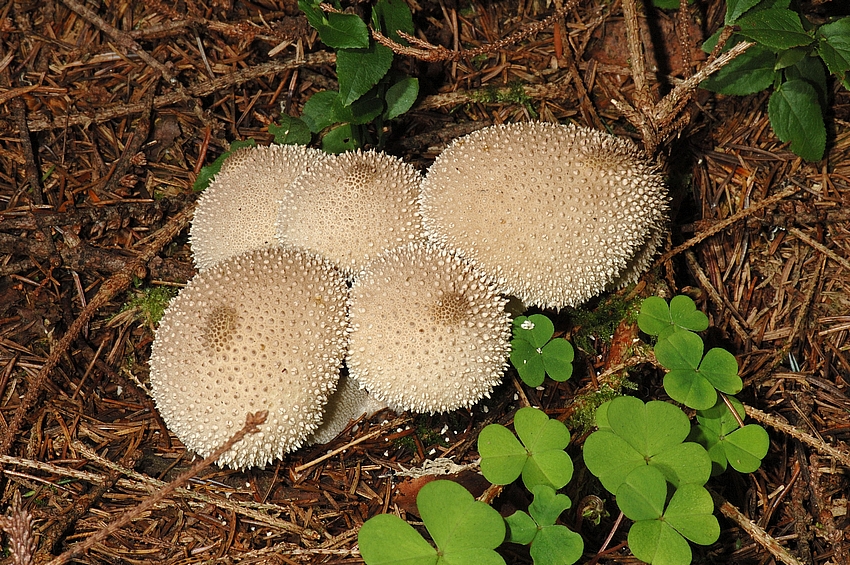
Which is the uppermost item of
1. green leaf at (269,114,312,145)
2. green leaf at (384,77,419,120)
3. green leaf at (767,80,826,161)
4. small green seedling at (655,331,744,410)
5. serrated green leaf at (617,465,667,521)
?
green leaf at (767,80,826,161)

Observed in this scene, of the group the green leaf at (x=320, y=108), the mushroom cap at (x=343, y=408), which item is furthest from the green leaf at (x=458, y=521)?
the green leaf at (x=320, y=108)

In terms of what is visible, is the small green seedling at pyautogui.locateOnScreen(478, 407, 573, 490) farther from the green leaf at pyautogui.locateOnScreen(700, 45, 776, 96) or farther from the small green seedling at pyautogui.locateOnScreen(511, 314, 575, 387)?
the green leaf at pyautogui.locateOnScreen(700, 45, 776, 96)

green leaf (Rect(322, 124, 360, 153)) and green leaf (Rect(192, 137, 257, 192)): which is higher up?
green leaf (Rect(322, 124, 360, 153))

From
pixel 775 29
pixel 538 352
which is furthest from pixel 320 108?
pixel 775 29

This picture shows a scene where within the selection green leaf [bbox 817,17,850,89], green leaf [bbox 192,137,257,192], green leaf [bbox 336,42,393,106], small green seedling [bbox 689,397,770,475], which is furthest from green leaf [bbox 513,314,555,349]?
green leaf [bbox 192,137,257,192]

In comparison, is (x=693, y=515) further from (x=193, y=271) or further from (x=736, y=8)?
(x=193, y=271)

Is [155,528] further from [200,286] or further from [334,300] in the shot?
[334,300]

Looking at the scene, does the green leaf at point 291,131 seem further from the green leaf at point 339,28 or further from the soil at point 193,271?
the green leaf at point 339,28

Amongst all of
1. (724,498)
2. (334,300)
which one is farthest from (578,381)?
(334,300)
